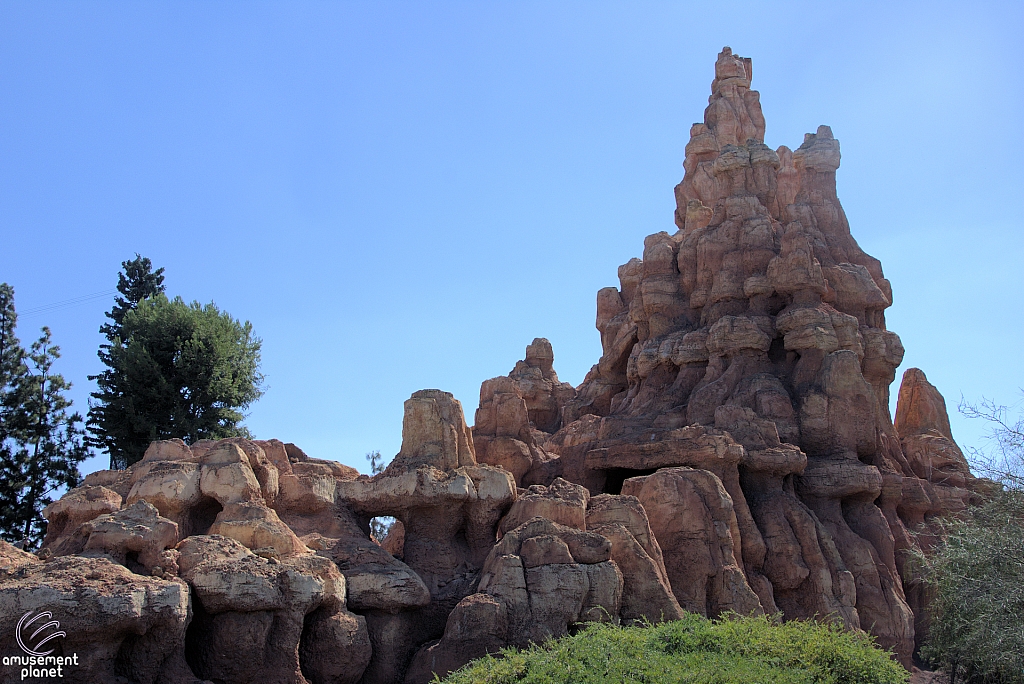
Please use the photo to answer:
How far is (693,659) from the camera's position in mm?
12758

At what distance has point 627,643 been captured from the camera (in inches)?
520

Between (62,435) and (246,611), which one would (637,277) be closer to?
(62,435)

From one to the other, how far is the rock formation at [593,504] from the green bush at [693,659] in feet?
4.65

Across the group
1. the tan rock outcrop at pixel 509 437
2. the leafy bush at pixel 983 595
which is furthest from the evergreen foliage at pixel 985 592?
the tan rock outcrop at pixel 509 437

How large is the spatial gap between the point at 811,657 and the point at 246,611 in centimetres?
731

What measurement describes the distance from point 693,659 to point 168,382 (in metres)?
18.8

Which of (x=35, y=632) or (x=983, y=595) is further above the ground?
(x=35, y=632)

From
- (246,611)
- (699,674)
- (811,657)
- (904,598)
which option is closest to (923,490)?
(904,598)

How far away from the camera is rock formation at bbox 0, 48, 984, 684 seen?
44.6 ft

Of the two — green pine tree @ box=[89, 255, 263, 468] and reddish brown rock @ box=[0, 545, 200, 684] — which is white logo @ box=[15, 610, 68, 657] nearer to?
reddish brown rock @ box=[0, 545, 200, 684]

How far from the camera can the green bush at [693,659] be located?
40.2 feet

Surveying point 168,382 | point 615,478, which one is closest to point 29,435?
point 168,382

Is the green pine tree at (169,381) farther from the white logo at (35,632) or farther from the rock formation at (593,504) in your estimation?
the white logo at (35,632)

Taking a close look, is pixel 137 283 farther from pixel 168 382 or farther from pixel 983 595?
pixel 983 595
